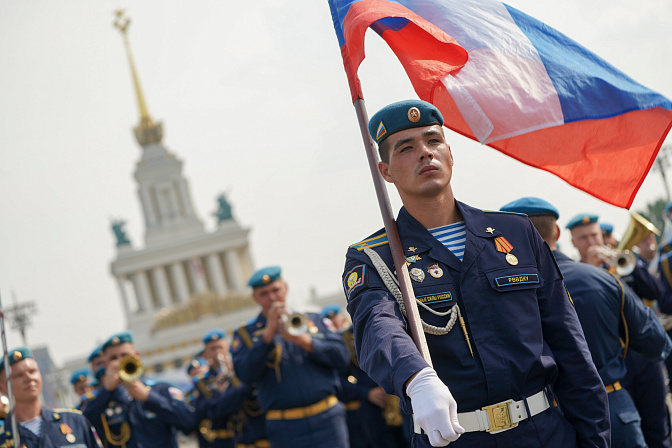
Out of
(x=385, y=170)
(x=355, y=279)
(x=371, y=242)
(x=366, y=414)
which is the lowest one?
(x=366, y=414)

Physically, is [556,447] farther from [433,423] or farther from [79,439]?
[79,439]

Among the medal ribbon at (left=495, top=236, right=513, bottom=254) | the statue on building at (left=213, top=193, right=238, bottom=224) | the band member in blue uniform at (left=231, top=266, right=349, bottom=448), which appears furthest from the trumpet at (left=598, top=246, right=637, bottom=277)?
the statue on building at (left=213, top=193, right=238, bottom=224)

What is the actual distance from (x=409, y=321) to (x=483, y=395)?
1.20 feet

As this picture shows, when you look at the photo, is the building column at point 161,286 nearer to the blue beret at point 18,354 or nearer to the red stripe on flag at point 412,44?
the blue beret at point 18,354

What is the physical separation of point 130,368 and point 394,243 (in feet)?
15.3

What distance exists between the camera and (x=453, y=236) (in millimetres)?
3199

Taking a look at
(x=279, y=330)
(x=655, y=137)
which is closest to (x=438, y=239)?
(x=655, y=137)

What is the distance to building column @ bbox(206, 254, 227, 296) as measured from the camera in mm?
71188

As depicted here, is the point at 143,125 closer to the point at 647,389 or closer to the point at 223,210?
the point at 223,210

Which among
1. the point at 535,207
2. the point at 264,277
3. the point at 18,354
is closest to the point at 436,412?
the point at 535,207

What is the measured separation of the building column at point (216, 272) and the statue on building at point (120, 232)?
7.05 m

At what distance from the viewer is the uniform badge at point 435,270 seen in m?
3.05

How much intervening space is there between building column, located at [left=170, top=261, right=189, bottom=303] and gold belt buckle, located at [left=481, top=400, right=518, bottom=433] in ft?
227

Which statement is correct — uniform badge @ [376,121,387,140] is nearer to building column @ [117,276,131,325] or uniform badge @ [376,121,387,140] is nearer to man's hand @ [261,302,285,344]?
man's hand @ [261,302,285,344]
